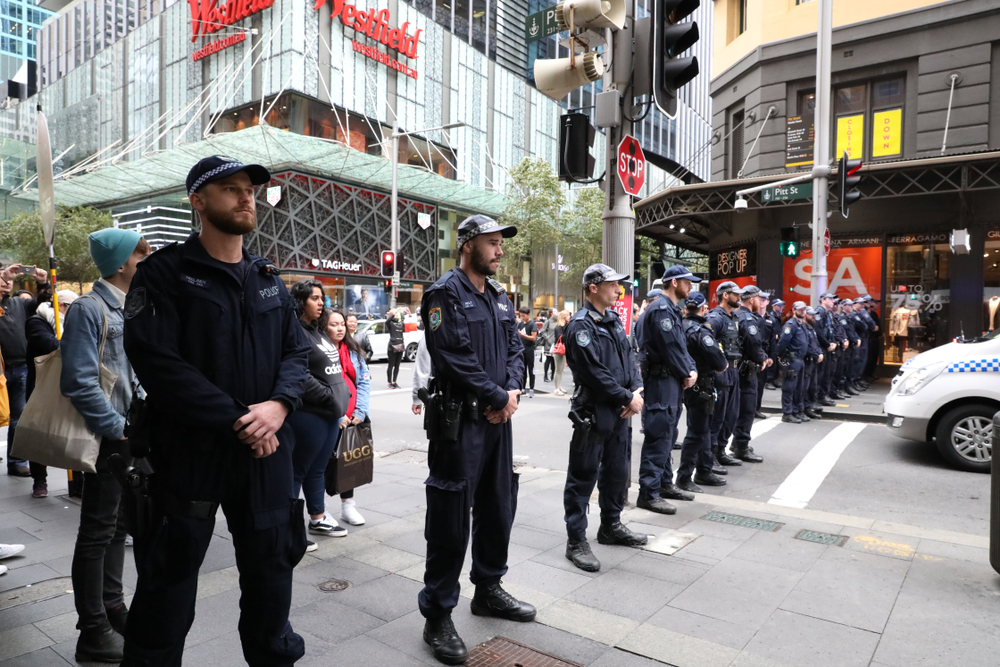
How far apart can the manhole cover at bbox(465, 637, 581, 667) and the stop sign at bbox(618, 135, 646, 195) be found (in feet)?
12.7

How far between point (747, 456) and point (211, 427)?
713 centimetres

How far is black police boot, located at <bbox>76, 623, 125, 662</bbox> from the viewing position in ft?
9.93

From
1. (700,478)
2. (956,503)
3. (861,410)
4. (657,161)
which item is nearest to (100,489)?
(700,478)

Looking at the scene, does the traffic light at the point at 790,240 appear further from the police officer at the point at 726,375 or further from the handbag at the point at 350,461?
the handbag at the point at 350,461

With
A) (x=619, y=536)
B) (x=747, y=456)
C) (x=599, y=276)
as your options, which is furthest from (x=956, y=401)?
(x=599, y=276)

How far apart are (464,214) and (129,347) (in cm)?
4149

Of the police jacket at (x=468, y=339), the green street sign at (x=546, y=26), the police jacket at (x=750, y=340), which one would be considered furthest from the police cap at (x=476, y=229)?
the police jacket at (x=750, y=340)

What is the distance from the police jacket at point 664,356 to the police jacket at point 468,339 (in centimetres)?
254

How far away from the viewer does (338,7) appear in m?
33.8

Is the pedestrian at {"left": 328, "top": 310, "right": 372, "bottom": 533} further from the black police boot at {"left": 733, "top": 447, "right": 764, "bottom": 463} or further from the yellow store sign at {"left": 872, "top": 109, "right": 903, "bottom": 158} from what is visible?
the yellow store sign at {"left": 872, "top": 109, "right": 903, "bottom": 158}

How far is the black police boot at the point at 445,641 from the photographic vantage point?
10.2ft

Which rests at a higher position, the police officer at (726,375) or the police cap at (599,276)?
the police cap at (599,276)

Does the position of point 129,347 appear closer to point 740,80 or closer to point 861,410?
point 861,410

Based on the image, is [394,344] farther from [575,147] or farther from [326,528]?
[326,528]
